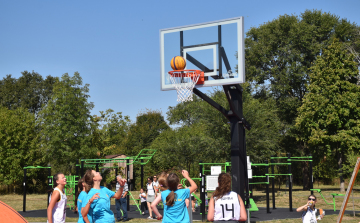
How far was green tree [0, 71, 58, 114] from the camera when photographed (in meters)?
50.2

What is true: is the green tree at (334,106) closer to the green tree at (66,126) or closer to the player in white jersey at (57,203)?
the green tree at (66,126)

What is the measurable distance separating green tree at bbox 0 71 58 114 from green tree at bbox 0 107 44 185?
1449cm

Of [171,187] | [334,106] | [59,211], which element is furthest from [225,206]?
[334,106]

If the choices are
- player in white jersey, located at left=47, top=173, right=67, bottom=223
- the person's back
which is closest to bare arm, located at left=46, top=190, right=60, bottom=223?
player in white jersey, located at left=47, top=173, right=67, bottom=223

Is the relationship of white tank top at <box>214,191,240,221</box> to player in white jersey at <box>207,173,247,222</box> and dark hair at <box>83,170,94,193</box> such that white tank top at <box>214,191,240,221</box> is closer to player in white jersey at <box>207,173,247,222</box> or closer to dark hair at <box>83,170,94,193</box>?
player in white jersey at <box>207,173,247,222</box>

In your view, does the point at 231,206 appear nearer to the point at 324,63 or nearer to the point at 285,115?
the point at 324,63

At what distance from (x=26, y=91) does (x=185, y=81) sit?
45.4m

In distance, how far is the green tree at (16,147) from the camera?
32.6 metres

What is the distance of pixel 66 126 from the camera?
3325 cm

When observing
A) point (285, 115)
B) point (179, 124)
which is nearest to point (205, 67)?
point (285, 115)

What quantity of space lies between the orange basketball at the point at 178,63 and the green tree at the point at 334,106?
1987cm

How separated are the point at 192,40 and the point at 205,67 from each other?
3.52 ft

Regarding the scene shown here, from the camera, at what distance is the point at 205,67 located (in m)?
11.5

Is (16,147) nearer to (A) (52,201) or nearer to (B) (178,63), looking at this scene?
(B) (178,63)
